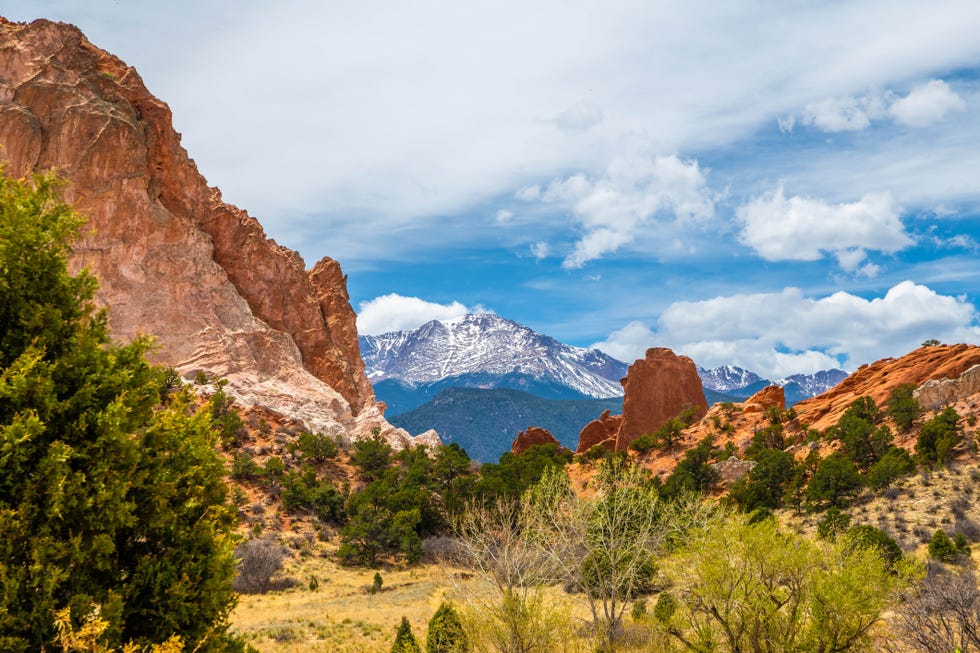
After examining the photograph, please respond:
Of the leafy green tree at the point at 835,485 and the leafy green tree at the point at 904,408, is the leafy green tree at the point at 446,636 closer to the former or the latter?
the leafy green tree at the point at 835,485

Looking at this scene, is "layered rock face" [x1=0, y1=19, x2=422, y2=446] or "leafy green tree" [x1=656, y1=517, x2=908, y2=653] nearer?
"leafy green tree" [x1=656, y1=517, x2=908, y2=653]

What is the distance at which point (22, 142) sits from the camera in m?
56.8

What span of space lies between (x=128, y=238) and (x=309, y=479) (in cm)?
2919

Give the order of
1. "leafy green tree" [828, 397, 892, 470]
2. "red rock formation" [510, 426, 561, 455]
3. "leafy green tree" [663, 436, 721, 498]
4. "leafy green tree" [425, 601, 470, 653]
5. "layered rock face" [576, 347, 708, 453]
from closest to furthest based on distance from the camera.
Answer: "leafy green tree" [425, 601, 470, 653], "leafy green tree" [828, 397, 892, 470], "leafy green tree" [663, 436, 721, 498], "layered rock face" [576, 347, 708, 453], "red rock formation" [510, 426, 561, 455]

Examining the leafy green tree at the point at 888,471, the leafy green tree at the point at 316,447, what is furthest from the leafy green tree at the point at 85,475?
the leafy green tree at the point at 316,447

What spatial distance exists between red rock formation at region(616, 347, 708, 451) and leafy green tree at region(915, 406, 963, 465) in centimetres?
3363

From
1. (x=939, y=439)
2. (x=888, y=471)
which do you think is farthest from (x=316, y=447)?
(x=939, y=439)

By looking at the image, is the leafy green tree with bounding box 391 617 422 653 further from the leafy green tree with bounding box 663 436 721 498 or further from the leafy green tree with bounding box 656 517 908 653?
the leafy green tree with bounding box 663 436 721 498

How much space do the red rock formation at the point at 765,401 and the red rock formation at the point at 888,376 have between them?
13.6 feet

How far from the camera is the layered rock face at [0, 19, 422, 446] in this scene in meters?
58.2

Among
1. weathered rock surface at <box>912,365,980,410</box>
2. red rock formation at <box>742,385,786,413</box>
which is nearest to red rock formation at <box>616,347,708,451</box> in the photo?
red rock formation at <box>742,385,786,413</box>

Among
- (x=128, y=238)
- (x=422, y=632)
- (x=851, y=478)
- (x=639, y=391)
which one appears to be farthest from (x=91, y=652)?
(x=639, y=391)

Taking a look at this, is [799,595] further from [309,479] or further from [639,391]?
[639,391]

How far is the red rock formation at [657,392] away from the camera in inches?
3179
